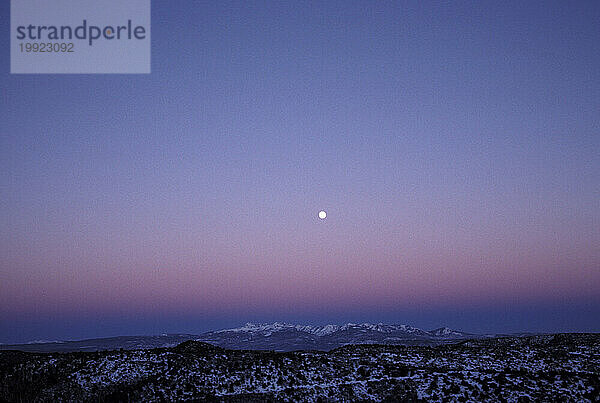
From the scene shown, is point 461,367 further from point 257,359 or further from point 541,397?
point 257,359

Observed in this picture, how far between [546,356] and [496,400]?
19026 millimetres

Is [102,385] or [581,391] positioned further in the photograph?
[102,385]

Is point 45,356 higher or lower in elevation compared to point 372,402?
higher

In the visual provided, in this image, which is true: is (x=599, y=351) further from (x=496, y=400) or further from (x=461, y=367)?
(x=496, y=400)

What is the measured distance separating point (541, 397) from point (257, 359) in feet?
105

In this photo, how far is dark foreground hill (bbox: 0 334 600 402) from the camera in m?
49.0

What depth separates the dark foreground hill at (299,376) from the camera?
161 feet

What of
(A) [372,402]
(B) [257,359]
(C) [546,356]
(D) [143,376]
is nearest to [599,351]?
(C) [546,356]

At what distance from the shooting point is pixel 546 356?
6147 centimetres

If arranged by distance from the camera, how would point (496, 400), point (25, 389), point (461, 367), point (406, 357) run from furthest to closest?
point (406, 357)
point (461, 367)
point (25, 389)
point (496, 400)

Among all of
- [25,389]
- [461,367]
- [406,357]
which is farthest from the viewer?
[406,357]

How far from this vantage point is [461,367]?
56.3 m

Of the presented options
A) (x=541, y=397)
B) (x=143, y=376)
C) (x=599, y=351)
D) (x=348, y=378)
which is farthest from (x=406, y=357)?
(x=143, y=376)

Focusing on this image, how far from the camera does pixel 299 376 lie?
174 ft
